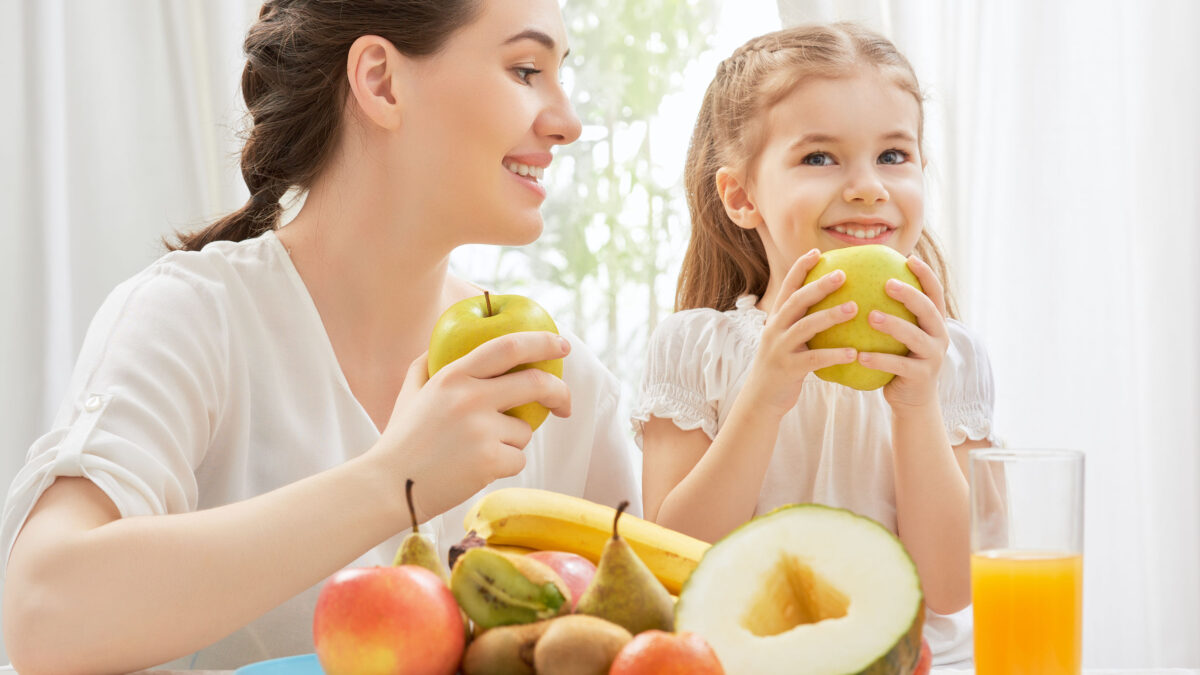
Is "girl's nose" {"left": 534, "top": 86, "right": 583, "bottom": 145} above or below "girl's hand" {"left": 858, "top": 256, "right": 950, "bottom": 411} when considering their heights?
above

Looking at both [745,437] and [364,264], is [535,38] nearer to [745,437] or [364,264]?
[364,264]

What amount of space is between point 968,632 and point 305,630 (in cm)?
94

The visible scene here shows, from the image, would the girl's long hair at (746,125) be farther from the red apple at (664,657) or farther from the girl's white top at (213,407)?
the red apple at (664,657)

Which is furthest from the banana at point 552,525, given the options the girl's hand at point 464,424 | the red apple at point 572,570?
the red apple at point 572,570

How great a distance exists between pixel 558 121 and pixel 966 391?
31.3 inches

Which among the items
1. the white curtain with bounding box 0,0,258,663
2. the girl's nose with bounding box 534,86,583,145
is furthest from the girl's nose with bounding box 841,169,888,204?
the white curtain with bounding box 0,0,258,663

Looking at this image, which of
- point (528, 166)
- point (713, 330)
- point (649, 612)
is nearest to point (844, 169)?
point (713, 330)

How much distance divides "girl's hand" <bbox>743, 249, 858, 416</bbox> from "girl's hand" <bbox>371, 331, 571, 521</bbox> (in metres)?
0.36

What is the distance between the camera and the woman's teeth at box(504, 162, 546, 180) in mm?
1413

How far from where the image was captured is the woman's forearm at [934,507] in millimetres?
1451

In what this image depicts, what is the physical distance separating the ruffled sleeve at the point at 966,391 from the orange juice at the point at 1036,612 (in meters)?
0.95

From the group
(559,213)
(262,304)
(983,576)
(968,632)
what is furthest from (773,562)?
(559,213)

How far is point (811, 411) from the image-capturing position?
1.75 meters

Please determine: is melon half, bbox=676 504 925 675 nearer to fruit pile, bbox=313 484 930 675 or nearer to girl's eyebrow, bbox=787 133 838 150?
fruit pile, bbox=313 484 930 675
